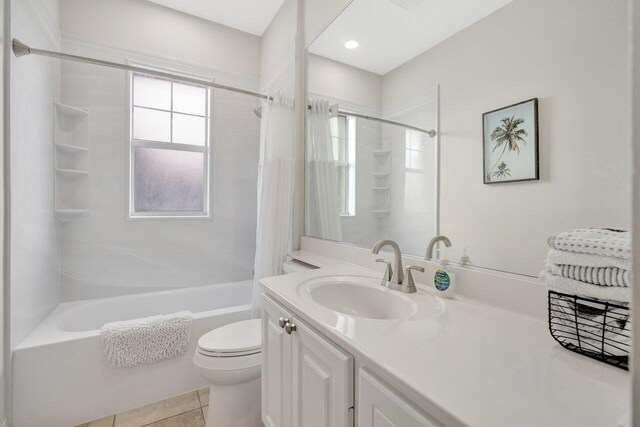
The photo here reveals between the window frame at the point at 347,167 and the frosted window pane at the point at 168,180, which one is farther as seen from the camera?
the frosted window pane at the point at 168,180

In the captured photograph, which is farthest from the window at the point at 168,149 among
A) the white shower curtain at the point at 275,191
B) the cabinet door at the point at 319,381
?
the cabinet door at the point at 319,381

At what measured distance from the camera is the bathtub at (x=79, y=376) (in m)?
1.41

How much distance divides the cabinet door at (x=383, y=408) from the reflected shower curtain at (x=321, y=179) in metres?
1.08

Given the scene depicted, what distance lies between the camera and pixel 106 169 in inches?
85.1

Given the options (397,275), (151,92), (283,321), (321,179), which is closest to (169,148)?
(151,92)

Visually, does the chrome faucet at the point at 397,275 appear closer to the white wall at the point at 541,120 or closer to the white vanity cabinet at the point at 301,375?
the white wall at the point at 541,120

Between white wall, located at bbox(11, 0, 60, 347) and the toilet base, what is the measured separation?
1.05 metres

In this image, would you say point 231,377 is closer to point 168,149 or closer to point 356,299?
point 356,299

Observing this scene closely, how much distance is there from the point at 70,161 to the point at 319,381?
7.75 feet

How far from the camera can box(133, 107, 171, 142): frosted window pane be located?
2312 millimetres

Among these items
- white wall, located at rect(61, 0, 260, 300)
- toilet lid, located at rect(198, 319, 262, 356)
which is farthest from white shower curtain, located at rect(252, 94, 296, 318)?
white wall, located at rect(61, 0, 260, 300)

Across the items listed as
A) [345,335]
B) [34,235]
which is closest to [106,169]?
[34,235]

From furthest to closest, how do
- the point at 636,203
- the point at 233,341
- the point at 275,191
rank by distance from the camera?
the point at 275,191
the point at 233,341
the point at 636,203

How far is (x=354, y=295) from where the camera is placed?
3.94 feet
